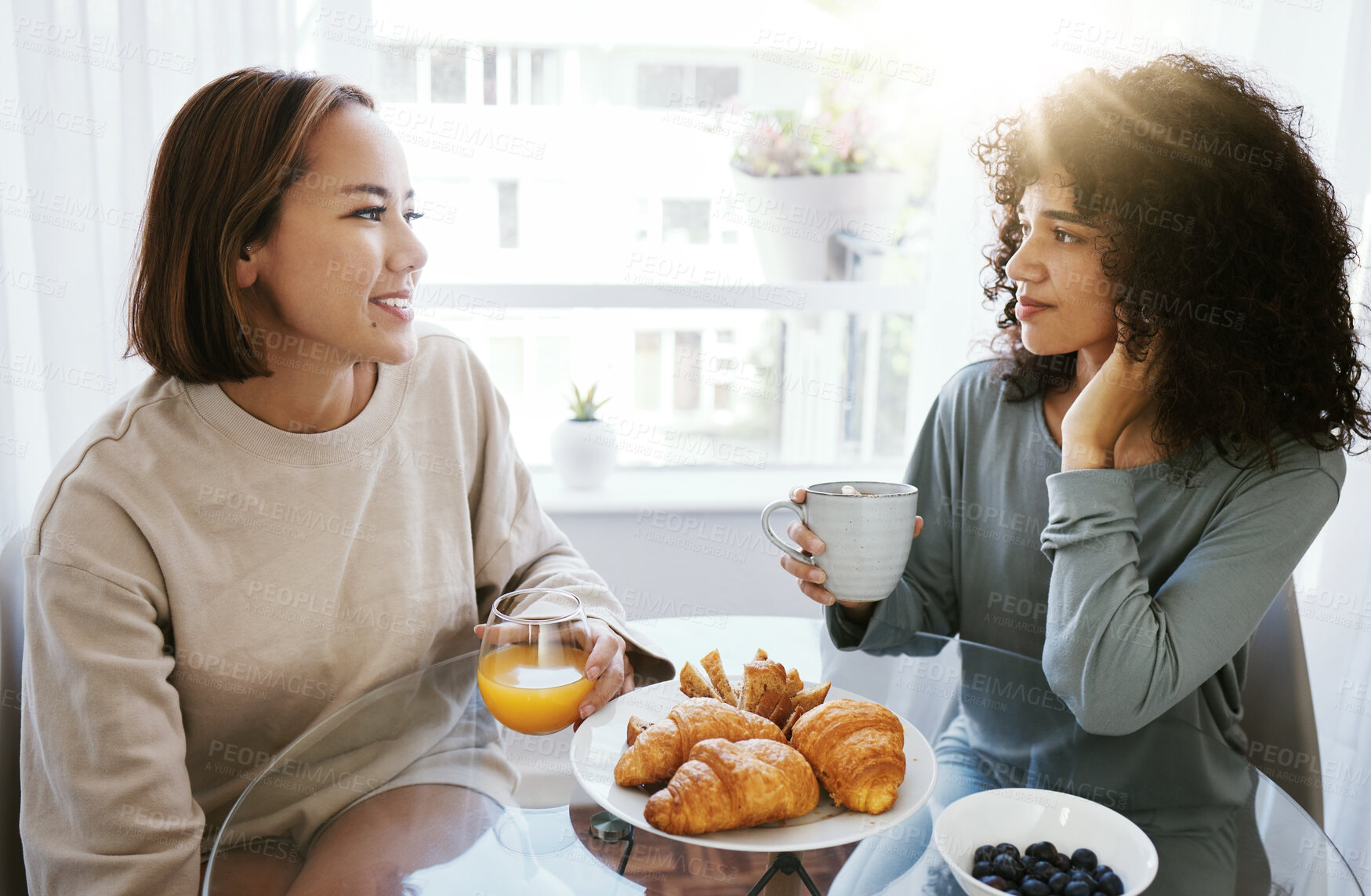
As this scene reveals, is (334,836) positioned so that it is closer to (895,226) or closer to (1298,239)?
(1298,239)

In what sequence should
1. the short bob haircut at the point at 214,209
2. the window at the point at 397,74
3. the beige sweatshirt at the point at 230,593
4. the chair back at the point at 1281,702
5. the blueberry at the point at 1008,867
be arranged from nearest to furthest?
the blueberry at the point at 1008,867, the beige sweatshirt at the point at 230,593, the short bob haircut at the point at 214,209, the chair back at the point at 1281,702, the window at the point at 397,74

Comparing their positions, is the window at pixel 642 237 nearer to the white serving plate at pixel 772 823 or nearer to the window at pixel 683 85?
the window at pixel 683 85

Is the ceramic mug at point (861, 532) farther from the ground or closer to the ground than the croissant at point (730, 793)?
farther from the ground

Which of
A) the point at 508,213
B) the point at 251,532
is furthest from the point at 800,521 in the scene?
the point at 508,213

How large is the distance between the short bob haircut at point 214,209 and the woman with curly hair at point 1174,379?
730mm

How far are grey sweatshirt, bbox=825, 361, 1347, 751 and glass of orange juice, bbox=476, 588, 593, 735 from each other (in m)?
0.47

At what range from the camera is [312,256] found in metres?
1.20

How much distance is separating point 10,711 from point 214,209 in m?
0.65

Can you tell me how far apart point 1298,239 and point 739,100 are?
1.36m

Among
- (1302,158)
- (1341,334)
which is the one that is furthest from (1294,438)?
(1302,158)

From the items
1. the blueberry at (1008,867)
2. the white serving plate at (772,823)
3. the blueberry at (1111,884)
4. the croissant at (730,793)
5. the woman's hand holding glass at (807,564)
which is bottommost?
the blueberry at (1111,884)

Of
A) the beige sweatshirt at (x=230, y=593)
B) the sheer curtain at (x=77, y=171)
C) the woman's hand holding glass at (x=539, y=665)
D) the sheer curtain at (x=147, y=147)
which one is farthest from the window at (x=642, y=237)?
the woman's hand holding glass at (x=539, y=665)

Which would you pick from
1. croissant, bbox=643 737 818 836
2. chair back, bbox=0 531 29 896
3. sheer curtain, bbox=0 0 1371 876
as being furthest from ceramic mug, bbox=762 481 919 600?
sheer curtain, bbox=0 0 1371 876

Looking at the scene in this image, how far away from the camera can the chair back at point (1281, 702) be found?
1256mm
